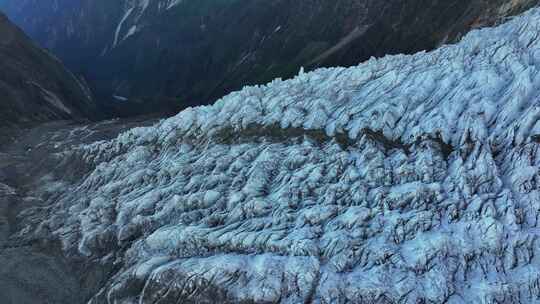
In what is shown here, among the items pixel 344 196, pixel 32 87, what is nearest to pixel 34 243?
pixel 344 196

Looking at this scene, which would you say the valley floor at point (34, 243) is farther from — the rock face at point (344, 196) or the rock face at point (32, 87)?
the rock face at point (32, 87)

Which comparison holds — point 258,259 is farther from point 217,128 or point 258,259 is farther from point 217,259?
point 217,128

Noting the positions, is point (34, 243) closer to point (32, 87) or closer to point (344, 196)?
point (344, 196)

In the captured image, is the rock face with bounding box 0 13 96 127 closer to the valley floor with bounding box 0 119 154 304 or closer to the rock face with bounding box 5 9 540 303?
the valley floor with bounding box 0 119 154 304

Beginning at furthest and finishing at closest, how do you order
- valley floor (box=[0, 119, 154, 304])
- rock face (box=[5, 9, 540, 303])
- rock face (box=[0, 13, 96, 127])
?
rock face (box=[0, 13, 96, 127]), valley floor (box=[0, 119, 154, 304]), rock face (box=[5, 9, 540, 303])

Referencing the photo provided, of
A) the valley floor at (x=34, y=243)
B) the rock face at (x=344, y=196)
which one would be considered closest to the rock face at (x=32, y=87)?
the valley floor at (x=34, y=243)

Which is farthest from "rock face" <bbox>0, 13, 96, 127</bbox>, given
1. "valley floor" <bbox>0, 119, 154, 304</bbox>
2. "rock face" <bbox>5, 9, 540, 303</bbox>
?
"rock face" <bbox>5, 9, 540, 303</bbox>
